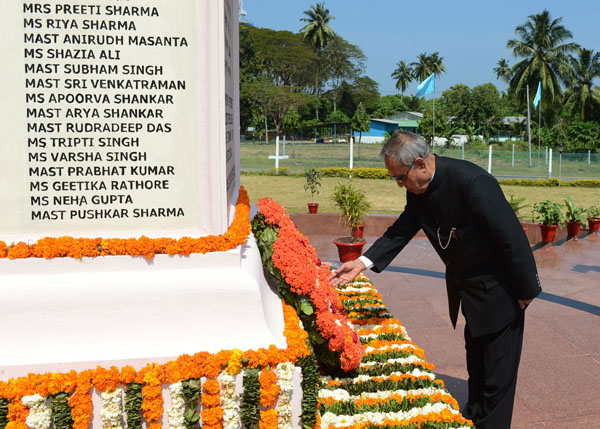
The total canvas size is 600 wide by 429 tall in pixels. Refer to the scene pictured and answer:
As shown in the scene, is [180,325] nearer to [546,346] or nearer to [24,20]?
[24,20]

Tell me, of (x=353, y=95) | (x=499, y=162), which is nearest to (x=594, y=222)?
(x=499, y=162)

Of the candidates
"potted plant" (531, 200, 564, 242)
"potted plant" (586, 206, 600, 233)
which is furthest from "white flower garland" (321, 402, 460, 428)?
"potted plant" (586, 206, 600, 233)

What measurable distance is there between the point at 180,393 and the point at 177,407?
0.24 ft

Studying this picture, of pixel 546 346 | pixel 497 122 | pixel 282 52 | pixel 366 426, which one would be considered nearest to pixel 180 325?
pixel 366 426

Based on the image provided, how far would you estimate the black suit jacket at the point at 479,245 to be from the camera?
286cm

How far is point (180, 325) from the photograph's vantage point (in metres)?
2.83

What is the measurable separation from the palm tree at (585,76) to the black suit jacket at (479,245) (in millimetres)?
49790

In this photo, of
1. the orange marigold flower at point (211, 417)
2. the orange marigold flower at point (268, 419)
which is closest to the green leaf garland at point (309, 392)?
the orange marigold flower at point (268, 419)

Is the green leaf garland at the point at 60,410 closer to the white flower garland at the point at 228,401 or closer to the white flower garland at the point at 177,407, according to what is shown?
the white flower garland at the point at 177,407

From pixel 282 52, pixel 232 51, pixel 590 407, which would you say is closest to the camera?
pixel 590 407

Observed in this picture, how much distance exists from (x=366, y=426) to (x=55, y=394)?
148 cm

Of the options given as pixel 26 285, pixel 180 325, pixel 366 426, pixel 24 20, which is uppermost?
pixel 24 20

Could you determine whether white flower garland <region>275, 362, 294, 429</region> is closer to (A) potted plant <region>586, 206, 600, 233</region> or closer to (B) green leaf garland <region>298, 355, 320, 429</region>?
(B) green leaf garland <region>298, 355, 320, 429</region>

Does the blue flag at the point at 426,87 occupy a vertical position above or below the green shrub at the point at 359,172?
above
